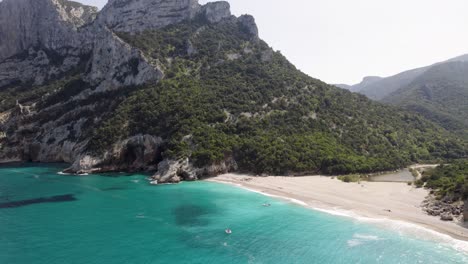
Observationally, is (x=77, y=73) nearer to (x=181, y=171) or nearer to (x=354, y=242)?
(x=181, y=171)

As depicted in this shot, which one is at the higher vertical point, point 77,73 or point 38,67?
point 38,67

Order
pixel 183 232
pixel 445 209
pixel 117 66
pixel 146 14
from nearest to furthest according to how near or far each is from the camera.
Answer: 1. pixel 183 232
2. pixel 445 209
3. pixel 117 66
4. pixel 146 14

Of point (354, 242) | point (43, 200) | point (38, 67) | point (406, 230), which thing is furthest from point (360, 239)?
point (38, 67)

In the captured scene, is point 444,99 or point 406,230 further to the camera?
point 444,99

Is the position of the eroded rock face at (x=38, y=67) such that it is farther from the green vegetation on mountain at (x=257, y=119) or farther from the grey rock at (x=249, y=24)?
the grey rock at (x=249, y=24)

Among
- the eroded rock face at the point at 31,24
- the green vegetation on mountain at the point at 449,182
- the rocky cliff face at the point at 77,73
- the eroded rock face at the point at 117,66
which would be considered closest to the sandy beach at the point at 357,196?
the green vegetation on mountain at the point at 449,182

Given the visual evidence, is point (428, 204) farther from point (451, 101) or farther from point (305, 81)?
point (451, 101)
